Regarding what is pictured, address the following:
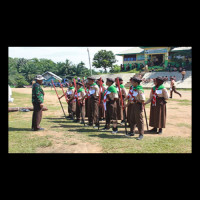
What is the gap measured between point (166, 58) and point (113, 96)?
3590cm

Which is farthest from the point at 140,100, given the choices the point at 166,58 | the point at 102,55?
the point at 102,55

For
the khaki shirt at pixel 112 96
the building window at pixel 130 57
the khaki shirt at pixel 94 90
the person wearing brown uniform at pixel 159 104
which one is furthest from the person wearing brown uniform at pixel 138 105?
the building window at pixel 130 57

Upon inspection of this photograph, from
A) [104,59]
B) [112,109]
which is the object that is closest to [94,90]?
[112,109]

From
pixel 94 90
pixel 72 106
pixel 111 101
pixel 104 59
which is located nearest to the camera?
pixel 111 101

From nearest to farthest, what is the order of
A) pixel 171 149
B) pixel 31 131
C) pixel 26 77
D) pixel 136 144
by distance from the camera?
pixel 171 149 → pixel 136 144 → pixel 31 131 → pixel 26 77

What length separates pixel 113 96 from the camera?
688 centimetres

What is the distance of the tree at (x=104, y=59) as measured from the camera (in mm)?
51156

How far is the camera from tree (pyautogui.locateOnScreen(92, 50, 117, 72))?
51156 mm

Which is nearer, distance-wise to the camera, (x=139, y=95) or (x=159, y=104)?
(x=139, y=95)

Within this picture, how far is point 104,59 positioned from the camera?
51.7m

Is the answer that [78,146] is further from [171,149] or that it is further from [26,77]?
[26,77]

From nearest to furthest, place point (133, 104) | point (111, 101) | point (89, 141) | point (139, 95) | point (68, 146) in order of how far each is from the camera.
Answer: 1. point (68, 146)
2. point (89, 141)
3. point (139, 95)
4. point (133, 104)
5. point (111, 101)

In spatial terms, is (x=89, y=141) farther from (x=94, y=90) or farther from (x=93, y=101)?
(x=94, y=90)

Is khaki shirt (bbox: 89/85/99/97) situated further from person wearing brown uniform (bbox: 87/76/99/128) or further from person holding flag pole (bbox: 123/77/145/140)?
person holding flag pole (bbox: 123/77/145/140)
